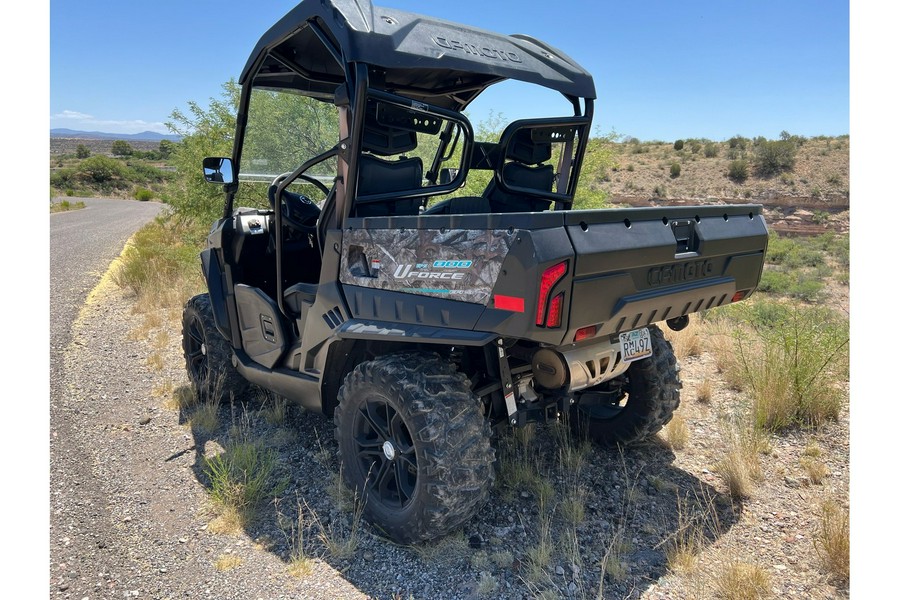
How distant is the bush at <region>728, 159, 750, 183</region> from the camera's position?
34.2 metres

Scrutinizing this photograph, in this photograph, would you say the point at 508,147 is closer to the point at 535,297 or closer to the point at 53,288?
the point at 535,297

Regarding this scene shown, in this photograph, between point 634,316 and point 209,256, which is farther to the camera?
point 209,256

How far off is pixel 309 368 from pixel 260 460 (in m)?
0.81

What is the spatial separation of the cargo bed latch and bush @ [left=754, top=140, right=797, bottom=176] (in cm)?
3664

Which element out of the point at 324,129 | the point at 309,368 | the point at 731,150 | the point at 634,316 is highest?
the point at 731,150

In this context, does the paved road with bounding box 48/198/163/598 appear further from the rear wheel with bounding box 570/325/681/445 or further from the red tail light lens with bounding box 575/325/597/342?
the rear wheel with bounding box 570/325/681/445

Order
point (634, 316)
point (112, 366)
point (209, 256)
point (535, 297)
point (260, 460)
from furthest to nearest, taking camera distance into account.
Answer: point (112, 366) < point (209, 256) < point (260, 460) < point (634, 316) < point (535, 297)

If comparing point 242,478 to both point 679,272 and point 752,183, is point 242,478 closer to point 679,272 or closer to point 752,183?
point 679,272

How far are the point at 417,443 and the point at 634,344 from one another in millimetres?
1399

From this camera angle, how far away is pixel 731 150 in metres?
39.9

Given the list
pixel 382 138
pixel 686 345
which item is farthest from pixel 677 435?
pixel 382 138

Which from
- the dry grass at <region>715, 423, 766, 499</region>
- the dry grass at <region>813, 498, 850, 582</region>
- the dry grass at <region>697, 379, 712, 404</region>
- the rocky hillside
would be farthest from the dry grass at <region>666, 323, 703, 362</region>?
the rocky hillside

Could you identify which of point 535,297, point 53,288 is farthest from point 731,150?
point 535,297

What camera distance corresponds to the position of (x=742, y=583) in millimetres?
2607
